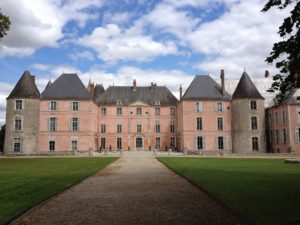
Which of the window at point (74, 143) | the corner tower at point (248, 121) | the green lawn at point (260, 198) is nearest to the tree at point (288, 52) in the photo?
the green lawn at point (260, 198)

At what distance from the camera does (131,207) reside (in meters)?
6.24

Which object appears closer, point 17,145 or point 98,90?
point 17,145

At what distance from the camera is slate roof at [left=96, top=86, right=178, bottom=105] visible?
4128cm

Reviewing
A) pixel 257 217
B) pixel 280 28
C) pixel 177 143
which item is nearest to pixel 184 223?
pixel 257 217

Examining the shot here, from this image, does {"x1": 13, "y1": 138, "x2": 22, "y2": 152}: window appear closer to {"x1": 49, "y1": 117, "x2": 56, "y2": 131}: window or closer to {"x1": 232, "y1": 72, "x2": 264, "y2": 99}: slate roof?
{"x1": 49, "y1": 117, "x2": 56, "y2": 131}: window

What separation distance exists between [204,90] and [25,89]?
20024mm

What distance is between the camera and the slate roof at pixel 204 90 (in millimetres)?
35800

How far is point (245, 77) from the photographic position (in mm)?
34844

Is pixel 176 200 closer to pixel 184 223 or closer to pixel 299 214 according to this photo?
pixel 184 223

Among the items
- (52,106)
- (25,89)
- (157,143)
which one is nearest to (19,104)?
(25,89)

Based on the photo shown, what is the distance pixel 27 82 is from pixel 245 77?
24.2 meters

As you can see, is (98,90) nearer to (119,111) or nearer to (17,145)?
(119,111)

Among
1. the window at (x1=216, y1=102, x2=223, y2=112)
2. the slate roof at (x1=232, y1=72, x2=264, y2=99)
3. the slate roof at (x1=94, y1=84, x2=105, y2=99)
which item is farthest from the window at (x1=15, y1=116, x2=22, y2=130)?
Result: the slate roof at (x1=232, y1=72, x2=264, y2=99)

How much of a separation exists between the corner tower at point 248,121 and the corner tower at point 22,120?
866 inches
